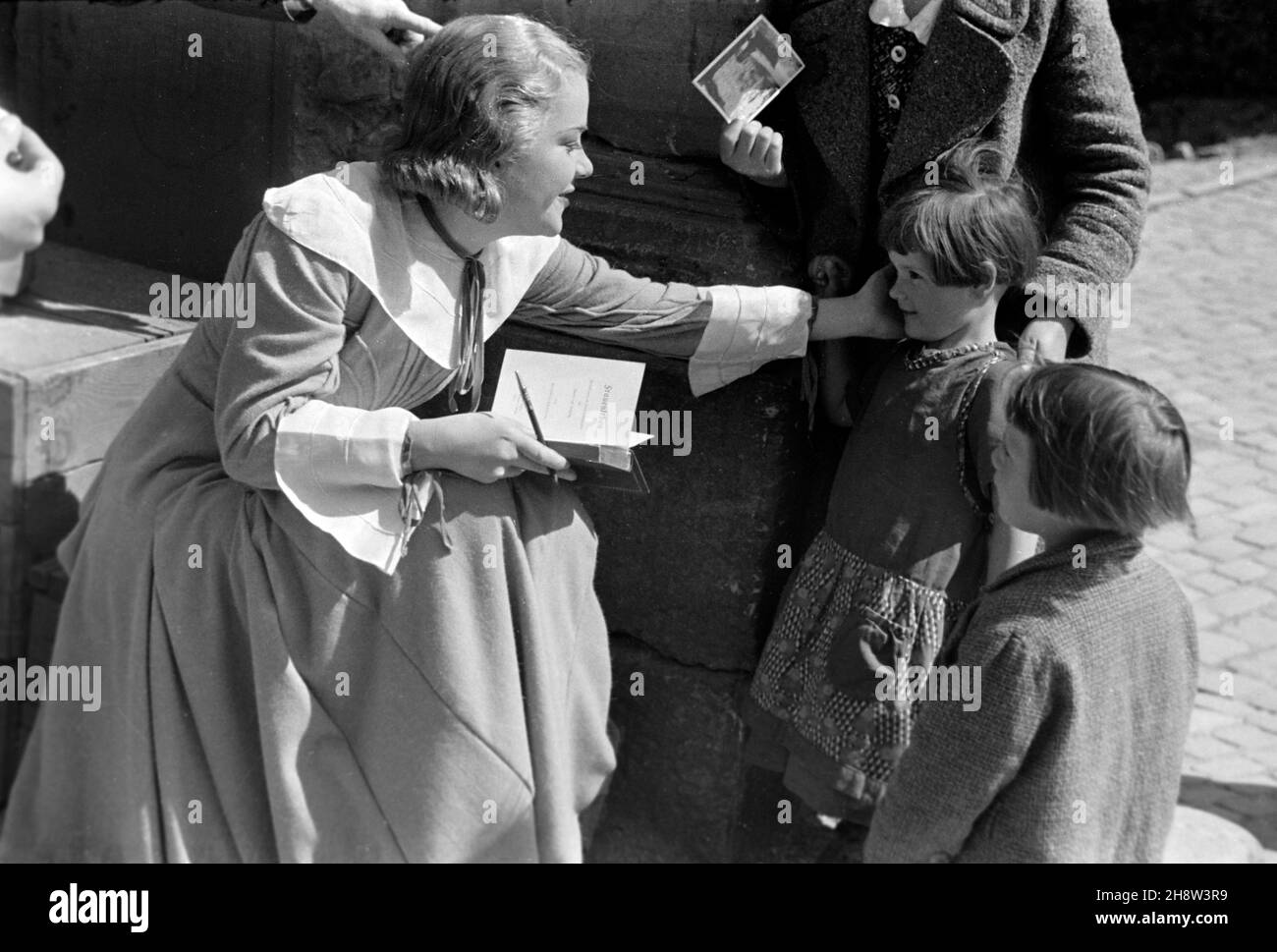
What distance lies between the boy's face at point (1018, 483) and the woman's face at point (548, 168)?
88 cm

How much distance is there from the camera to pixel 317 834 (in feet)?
9.22

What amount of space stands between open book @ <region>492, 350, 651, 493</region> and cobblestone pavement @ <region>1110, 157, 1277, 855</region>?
1.02 m

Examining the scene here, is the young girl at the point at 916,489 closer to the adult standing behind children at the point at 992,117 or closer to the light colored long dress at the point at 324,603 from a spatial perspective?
the adult standing behind children at the point at 992,117

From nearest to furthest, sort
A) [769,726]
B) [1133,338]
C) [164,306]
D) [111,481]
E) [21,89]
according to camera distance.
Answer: [111,481] < [769,726] < [164,306] < [21,89] < [1133,338]

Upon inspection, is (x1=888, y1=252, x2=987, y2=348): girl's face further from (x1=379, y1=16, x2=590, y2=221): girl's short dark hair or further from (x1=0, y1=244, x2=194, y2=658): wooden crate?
(x1=0, y1=244, x2=194, y2=658): wooden crate

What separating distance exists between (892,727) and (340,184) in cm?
139

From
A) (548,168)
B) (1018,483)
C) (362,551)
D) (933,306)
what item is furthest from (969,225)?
(362,551)

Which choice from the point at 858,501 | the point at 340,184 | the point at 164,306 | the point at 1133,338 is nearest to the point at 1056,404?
the point at 858,501

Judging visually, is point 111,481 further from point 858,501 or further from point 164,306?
point 858,501

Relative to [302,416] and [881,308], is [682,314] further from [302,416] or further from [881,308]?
[302,416]

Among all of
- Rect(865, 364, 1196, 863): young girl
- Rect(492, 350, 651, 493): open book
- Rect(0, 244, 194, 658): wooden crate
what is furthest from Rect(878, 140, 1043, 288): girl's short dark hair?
Rect(0, 244, 194, 658): wooden crate

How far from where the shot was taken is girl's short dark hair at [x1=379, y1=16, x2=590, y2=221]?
2.69 metres

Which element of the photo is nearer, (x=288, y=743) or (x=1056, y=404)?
(x=1056, y=404)

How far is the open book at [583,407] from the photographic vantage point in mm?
2811
